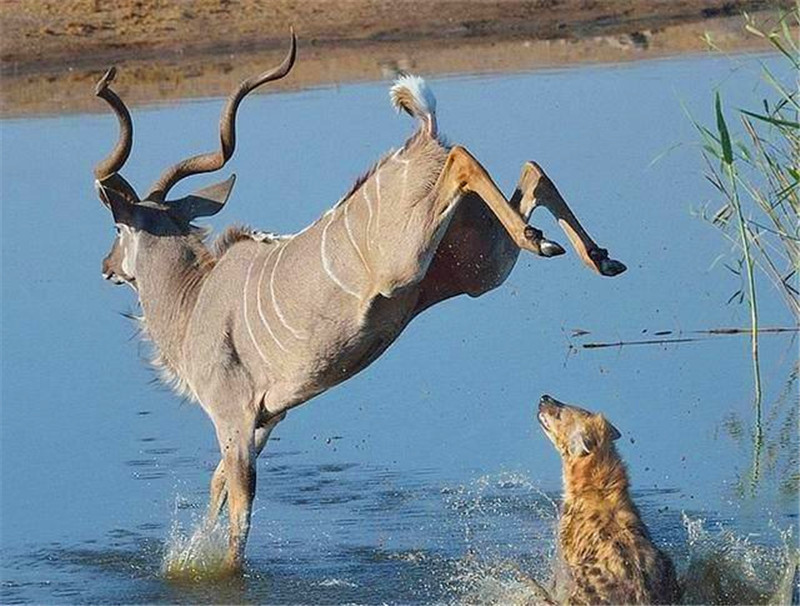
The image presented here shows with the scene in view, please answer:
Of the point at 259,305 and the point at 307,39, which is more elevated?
the point at 307,39

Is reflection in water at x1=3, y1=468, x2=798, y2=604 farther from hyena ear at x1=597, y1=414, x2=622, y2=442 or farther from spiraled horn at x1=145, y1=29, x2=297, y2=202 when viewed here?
spiraled horn at x1=145, y1=29, x2=297, y2=202

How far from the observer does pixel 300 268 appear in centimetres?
614

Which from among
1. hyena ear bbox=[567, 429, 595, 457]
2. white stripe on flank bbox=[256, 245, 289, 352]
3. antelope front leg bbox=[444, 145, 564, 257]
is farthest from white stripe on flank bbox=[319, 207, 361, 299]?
hyena ear bbox=[567, 429, 595, 457]

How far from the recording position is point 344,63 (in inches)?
693

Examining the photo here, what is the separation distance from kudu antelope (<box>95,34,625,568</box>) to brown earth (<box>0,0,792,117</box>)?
31.2 feet

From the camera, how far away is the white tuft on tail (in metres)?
5.60

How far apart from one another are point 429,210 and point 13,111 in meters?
11.3

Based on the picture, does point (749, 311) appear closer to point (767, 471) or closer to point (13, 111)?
point (767, 471)

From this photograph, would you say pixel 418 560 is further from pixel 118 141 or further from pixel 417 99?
pixel 118 141

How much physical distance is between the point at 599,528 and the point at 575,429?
0.40 m

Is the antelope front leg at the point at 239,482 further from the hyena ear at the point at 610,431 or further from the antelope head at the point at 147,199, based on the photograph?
the hyena ear at the point at 610,431

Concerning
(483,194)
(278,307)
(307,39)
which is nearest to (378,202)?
(483,194)

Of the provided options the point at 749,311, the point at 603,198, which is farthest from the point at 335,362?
the point at 603,198

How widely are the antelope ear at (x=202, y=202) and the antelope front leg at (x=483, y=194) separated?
1.73 meters
